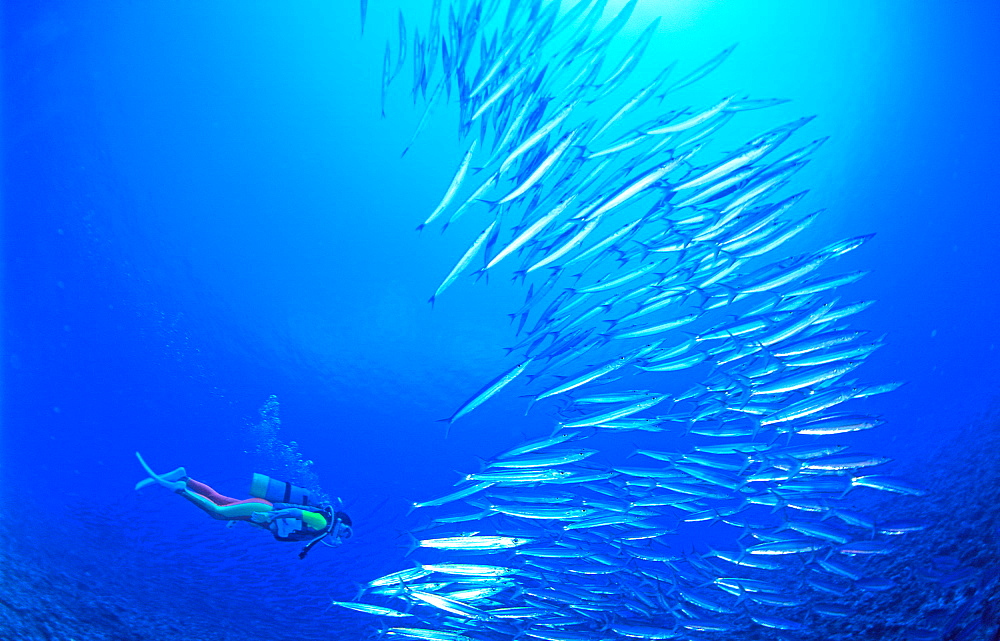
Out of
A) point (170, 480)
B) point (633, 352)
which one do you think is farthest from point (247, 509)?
point (633, 352)

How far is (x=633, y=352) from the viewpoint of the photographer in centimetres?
394

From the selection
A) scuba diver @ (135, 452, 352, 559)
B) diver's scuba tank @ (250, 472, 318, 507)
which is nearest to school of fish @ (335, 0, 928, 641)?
scuba diver @ (135, 452, 352, 559)

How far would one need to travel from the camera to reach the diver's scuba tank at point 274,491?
13.1 ft

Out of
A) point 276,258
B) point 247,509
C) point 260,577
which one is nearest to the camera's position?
point 247,509

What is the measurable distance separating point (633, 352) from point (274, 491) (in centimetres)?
371

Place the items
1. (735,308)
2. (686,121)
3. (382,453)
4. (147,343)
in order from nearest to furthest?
1. (686,121)
2. (147,343)
3. (735,308)
4. (382,453)

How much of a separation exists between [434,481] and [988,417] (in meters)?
13.5

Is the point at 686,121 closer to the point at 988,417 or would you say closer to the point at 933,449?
the point at 988,417

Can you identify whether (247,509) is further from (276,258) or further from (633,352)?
(276,258)

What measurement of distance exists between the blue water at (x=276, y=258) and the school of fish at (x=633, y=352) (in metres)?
1.80

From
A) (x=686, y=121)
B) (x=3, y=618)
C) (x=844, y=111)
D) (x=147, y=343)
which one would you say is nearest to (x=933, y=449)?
(x=844, y=111)

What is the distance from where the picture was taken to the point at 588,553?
14.7 ft

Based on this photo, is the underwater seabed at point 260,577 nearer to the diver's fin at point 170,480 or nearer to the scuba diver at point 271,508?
the diver's fin at point 170,480

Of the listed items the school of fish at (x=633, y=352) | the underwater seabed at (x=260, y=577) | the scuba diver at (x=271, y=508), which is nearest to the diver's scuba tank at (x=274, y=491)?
the scuba diver at (x=271, y=508)
